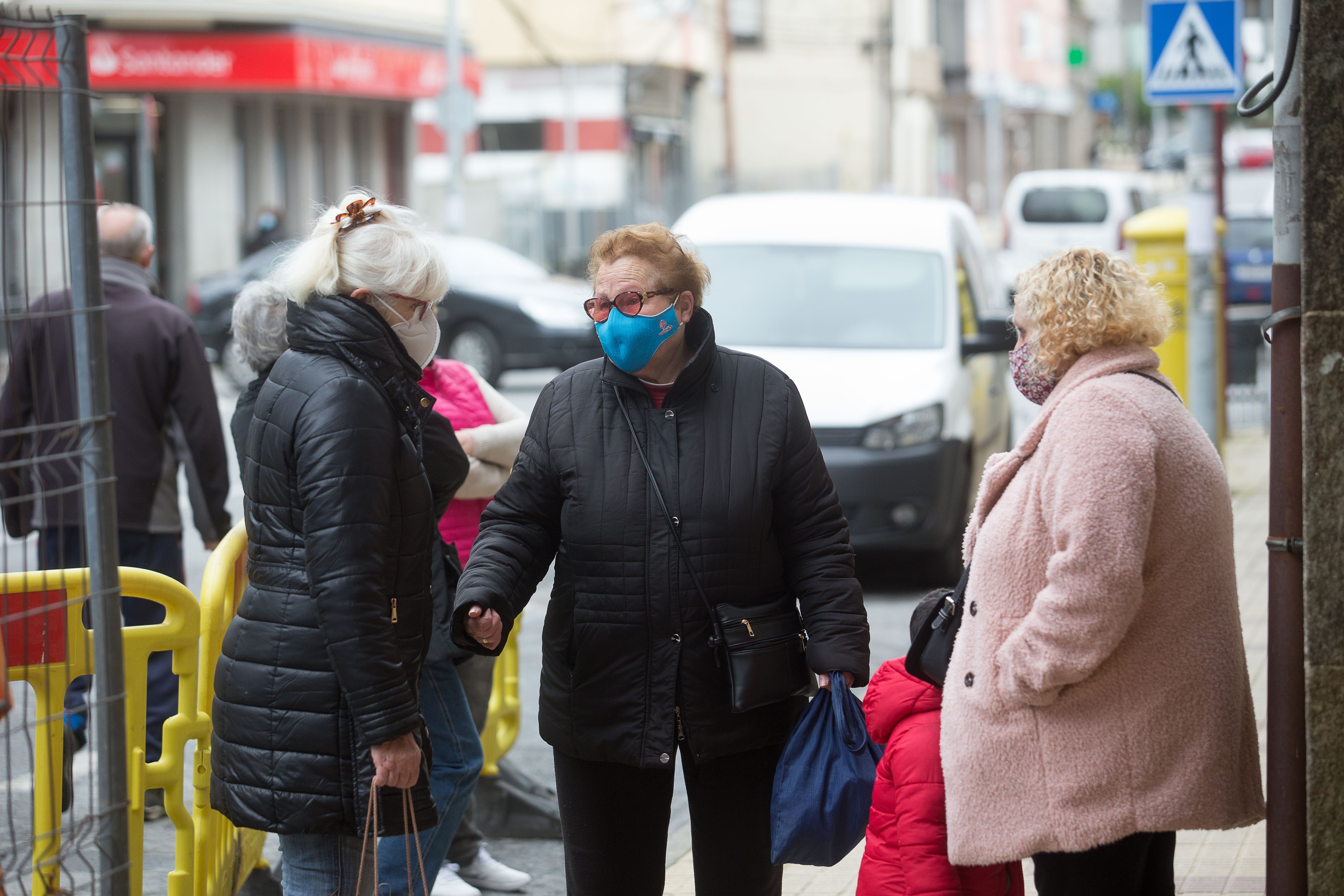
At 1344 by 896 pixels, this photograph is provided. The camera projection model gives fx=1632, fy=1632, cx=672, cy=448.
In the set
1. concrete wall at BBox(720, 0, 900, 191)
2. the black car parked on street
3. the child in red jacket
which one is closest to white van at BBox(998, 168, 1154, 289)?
the black car parked on street

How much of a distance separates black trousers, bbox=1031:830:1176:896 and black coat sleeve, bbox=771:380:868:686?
0.53 metres

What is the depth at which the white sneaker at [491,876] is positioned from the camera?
4535 mm

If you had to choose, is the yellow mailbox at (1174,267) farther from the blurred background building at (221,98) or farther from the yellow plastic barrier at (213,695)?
the blurred background building at (221,98)

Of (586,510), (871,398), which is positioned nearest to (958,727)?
(586,510)

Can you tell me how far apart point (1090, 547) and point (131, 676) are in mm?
2160

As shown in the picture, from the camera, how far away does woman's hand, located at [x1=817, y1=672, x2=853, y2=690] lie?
3.26m

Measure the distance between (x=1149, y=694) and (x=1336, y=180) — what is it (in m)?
0.94

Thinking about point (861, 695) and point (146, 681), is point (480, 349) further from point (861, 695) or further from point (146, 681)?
point (146, 681)

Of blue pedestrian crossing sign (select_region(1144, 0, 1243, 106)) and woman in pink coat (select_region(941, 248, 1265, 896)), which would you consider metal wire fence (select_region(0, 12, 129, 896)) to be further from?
blue pedestrian crossing sign (select_region(1144, 0, 1243, 106))

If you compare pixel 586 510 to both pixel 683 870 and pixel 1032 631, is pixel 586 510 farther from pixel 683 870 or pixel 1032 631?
pixel 683 870

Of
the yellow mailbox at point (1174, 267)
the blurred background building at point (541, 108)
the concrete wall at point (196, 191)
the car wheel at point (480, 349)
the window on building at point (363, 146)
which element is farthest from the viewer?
the window on building at point (363, 146)

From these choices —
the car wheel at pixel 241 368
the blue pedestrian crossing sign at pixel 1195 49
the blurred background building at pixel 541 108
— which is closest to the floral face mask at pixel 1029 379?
the car wheel at pixel 241 368

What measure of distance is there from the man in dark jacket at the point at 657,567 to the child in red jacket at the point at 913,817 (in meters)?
0.14

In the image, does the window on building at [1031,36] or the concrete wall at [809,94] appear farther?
the window on building at [1031,36]
